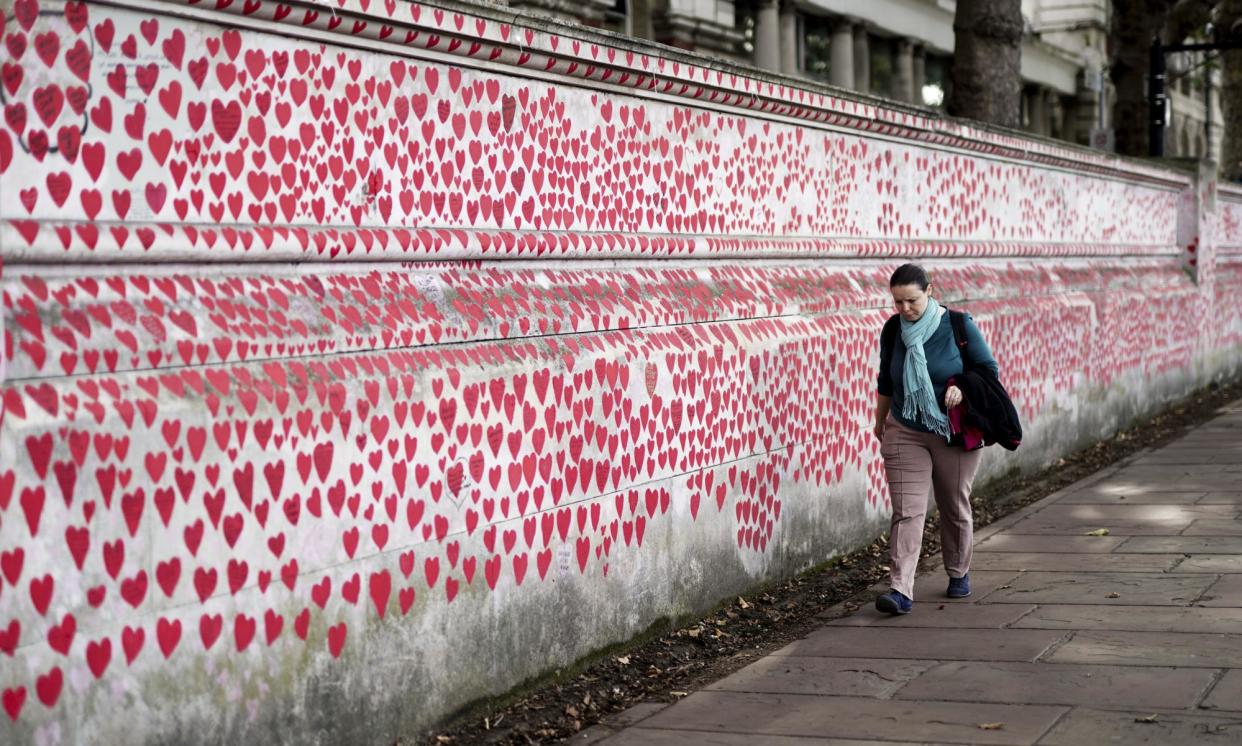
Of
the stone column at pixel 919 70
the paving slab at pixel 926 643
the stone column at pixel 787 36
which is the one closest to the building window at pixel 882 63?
the stone column at pixel 919 70

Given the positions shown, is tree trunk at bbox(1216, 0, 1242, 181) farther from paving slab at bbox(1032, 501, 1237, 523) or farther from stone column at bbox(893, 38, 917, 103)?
paving slab at bbox(1032, 501, 1237, 523)

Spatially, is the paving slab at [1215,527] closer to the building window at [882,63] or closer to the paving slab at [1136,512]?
the paving slab at [1136,512]

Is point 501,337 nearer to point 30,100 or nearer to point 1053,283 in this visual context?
point 30,100

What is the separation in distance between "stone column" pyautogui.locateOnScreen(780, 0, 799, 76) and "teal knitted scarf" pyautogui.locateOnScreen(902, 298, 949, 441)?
1016 inches

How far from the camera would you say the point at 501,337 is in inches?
232

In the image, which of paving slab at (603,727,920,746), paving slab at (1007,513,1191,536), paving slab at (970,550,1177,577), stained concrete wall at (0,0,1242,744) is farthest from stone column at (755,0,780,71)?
paving slab at (603,727,920,746)

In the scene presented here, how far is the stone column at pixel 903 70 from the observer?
1494 inches

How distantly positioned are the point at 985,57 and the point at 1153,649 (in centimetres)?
1065

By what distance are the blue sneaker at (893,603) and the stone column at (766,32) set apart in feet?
82.5

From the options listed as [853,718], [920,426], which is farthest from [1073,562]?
[853,718]

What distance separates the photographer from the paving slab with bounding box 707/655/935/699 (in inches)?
235

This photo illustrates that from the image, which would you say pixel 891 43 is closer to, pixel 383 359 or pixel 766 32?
pixel 766 32

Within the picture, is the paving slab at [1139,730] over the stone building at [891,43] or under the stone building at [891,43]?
under

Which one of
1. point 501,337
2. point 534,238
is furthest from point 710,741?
point 534,238
